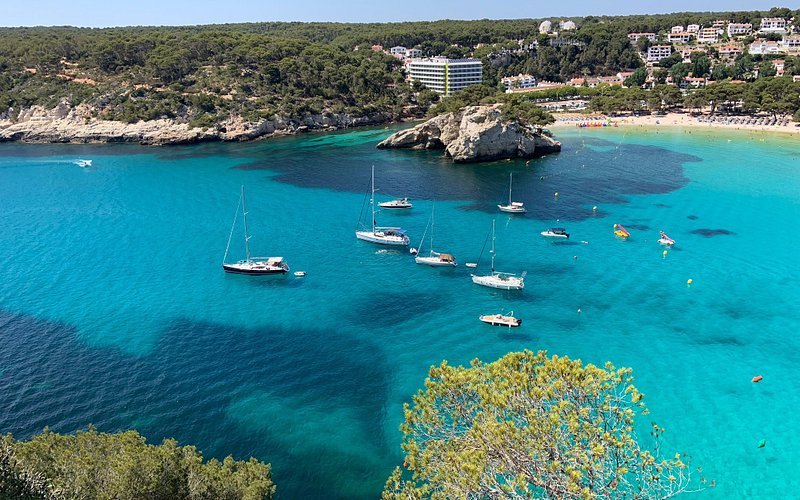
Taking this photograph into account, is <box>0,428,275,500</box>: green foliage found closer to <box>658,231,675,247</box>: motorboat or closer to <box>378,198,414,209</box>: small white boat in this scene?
<box>658,231,675,247</box>: motorboat

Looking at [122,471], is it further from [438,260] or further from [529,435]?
[438,260]

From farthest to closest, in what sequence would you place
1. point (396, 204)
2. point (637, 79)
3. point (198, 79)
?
point (637, 79)
point (198, 79)
point (396, 204)

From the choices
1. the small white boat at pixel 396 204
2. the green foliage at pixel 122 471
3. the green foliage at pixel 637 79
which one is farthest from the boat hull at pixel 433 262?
the green foliage at pixel 637 79

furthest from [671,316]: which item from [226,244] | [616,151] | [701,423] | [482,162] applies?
[616,151]

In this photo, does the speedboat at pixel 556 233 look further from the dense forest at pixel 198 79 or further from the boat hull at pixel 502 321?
the dense forest at pixel 198 79

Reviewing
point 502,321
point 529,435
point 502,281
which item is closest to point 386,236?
point 502,281
